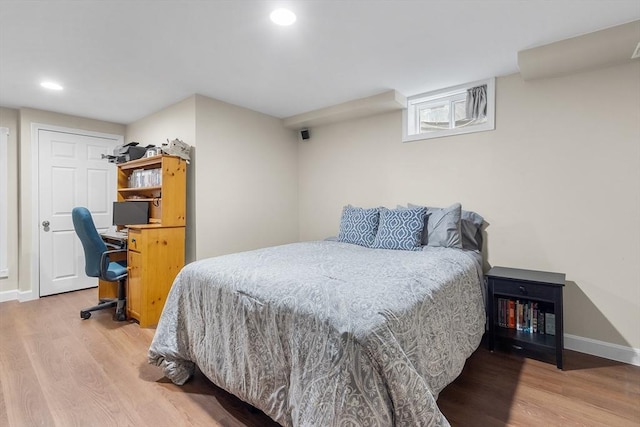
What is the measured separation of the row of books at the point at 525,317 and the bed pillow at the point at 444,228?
0.58 meters

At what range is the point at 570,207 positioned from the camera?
2.45 metres

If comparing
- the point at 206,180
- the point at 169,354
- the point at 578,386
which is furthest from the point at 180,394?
the point at 578,386

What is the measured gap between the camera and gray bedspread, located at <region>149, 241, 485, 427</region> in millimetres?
1121

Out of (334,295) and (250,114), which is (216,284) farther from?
(250,114)

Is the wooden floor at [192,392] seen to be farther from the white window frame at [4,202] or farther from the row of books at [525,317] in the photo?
the white window frame at [4,202]

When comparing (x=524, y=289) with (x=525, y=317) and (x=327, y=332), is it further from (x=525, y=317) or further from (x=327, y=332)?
(x=327, y=332)

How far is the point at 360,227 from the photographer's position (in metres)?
3.02

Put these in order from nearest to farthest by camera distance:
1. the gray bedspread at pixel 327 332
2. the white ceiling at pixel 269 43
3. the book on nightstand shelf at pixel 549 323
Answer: the gray bedspread at pixel 327 332, the white ceiling at pixel 269 43, the book on nightstand shelf at pixel 549 323

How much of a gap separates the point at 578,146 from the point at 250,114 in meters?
3.29

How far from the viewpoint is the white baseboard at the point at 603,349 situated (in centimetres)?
223

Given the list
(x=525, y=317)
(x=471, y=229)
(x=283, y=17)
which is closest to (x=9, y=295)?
(x=283, y=17)

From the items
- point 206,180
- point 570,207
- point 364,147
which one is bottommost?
point 570,207

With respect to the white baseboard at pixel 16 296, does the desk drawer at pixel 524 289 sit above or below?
above

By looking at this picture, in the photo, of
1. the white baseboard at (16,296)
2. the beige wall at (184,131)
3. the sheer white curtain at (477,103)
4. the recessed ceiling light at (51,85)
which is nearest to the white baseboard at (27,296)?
the white baseboard at (16,296)
